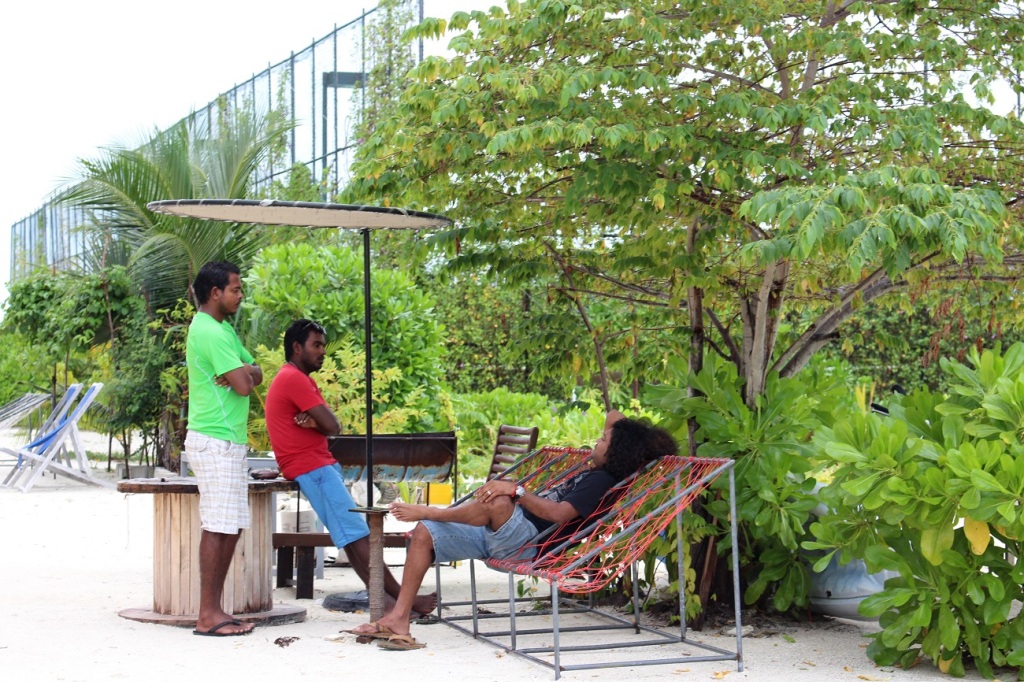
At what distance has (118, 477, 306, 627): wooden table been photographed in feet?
19.8

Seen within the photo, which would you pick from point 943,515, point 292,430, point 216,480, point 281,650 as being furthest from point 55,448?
point 943,515

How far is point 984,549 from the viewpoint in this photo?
477 centimetres

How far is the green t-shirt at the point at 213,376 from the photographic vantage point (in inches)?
227

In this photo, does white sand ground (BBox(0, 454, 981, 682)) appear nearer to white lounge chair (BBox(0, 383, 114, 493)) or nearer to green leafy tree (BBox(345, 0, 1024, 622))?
green leafy tree (BBox(345, 0, 1024, 622))

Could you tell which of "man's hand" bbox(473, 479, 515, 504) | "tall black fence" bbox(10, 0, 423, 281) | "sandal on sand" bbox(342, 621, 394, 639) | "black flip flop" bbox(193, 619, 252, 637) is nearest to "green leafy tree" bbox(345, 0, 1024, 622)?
"man's hand" bbox(473, 479, 515, 504)

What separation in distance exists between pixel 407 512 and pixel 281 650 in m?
0.83

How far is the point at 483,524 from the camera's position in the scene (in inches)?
219

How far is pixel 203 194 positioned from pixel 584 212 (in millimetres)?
7957

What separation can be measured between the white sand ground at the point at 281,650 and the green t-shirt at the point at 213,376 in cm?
98

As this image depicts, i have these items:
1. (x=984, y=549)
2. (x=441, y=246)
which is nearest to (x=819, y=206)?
(x=984, y=549)

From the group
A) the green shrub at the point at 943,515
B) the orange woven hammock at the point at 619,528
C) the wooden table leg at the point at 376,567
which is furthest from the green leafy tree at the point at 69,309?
the green shrub at the point at 943,515

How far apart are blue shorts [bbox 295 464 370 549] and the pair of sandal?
2.25 feet

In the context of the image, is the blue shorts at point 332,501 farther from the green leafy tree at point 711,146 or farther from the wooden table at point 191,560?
the green leafy tree at point 711,146

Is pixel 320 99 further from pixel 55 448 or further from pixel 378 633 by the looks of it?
pixel 378 633
